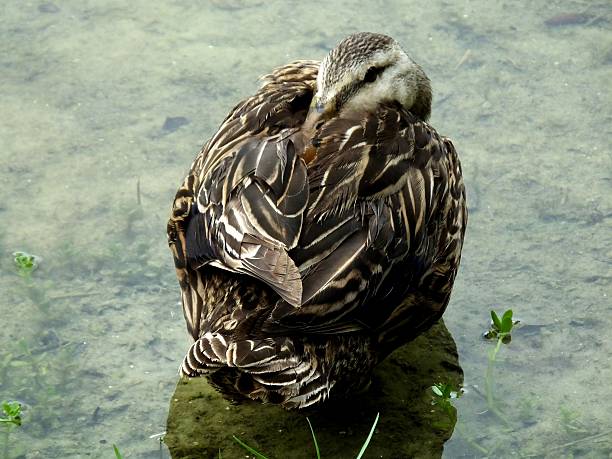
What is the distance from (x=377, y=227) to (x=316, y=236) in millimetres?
293

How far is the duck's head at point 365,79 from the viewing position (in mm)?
4926

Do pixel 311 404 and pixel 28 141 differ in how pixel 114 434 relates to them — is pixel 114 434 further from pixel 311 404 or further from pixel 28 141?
pixel 28 141

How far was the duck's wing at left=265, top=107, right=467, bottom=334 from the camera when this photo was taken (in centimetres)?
415

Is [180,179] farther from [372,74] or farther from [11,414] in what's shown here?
[11,414]

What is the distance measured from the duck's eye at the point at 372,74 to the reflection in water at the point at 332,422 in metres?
1.40

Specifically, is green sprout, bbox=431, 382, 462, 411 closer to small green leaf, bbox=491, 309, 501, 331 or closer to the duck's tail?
small green leaf, bbox=491, 309, 501, 331

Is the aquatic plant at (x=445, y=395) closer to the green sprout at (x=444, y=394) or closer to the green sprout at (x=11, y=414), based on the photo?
the green sprout at (x=444, y=394)

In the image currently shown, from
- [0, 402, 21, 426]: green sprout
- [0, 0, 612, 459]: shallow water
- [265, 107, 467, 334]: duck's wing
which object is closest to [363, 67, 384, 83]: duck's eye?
[265, 107, 467, 334]: duck's wing

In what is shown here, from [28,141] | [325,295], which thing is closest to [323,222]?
[325,295]

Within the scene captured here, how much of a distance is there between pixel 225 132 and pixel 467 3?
3264mm

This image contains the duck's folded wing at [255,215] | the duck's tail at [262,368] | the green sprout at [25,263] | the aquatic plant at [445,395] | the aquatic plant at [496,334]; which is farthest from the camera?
the green sprout at [25,263]

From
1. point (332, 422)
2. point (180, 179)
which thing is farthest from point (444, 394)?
point (180, 179)

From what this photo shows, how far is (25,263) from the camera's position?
5586 millimetres

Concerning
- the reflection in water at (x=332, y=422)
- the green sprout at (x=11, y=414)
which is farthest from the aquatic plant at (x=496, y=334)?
the green sprout at (x=11, y=414)
